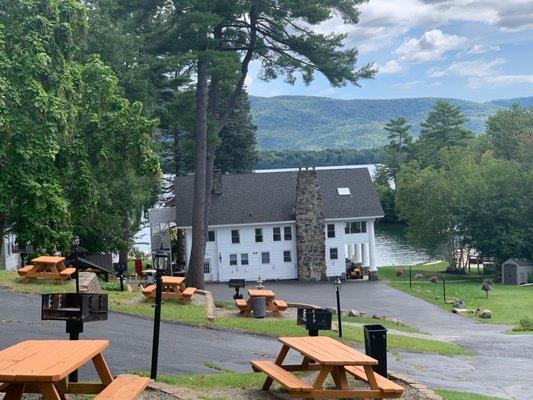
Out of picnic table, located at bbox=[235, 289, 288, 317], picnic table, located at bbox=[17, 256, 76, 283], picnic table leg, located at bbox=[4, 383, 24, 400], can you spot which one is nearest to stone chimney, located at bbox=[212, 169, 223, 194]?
picnic table, located at bbox=[235, 289, 288, 317]

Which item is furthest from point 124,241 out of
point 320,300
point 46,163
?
point 46,163

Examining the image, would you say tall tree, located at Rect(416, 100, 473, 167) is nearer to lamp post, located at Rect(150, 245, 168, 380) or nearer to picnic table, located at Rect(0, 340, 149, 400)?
lamp post, located at Rect(150, 245, 168, 380)

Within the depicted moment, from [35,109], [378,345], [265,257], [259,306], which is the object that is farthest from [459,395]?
→ [265,257]

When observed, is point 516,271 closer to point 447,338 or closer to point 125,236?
point 125,236

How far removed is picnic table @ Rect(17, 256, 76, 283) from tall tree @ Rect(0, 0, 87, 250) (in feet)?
2.30

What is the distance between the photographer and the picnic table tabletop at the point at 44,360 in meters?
7.90

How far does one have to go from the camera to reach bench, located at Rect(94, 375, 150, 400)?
8828mm

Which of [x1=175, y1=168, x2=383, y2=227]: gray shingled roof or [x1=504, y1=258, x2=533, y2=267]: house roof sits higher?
[x1=175, y1=168, x2=383, y2=227]: gray shingled roof

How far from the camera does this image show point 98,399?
28.5ft

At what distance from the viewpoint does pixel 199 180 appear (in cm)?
3553

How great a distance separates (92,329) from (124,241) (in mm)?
29462

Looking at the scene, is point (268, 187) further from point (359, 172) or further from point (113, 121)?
point (113, 121)

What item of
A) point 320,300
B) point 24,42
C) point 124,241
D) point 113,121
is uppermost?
point 24,42

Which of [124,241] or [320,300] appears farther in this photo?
[124,241]
